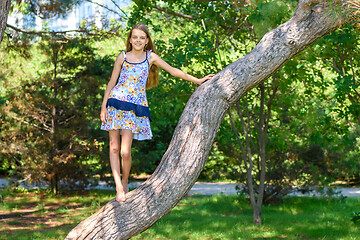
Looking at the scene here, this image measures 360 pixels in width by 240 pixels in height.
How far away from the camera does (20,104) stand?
876cm

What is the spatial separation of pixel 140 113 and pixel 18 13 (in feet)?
19.2

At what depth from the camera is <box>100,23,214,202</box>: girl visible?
10.7ft

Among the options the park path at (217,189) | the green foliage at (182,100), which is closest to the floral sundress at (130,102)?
the green foliage at (182,100)

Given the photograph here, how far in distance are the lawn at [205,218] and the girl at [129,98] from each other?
2914 millimetres

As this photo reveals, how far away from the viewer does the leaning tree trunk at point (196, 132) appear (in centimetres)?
292

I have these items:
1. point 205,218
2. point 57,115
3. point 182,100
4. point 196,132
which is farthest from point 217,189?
point 196,132

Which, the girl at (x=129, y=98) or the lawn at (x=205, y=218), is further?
the lawn at (x=205, y=218)

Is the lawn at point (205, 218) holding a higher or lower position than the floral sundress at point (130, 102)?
lower

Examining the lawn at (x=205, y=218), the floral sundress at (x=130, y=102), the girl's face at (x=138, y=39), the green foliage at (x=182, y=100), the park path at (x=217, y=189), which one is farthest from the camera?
the park path at (x=217, y=189)

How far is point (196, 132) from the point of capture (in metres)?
2.96

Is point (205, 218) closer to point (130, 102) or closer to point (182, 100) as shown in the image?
point (182, 100)

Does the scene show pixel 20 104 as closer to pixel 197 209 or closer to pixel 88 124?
pixel 88 124

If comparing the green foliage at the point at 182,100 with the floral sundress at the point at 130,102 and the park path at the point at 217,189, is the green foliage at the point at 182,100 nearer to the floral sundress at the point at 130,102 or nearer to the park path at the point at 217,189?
the park path at the point at 217,189

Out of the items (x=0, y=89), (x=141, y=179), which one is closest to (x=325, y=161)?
(x=141, y=179)
